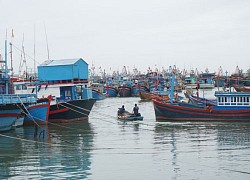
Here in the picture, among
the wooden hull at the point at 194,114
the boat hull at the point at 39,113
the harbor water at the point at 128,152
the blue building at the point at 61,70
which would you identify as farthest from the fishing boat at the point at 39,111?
the wooden hull at the point at 194,114

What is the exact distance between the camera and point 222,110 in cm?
3669

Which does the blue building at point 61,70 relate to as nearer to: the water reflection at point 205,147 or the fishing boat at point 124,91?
the water reflection at point 205,147

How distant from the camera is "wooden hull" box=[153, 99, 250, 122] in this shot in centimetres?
3628

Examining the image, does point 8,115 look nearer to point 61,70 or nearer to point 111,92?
point 61,70

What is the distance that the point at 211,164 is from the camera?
1844 centimetres

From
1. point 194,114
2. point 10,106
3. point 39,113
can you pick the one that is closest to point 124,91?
point 194,114

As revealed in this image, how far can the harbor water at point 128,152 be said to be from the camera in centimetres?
1708

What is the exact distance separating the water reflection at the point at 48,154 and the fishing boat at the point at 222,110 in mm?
9884

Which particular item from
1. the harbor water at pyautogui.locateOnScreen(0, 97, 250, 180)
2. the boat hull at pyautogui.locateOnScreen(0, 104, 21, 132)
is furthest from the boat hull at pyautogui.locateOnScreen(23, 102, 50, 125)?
the boat hull at pyautogui.locateOnScreen(0, 104, 21, 132)

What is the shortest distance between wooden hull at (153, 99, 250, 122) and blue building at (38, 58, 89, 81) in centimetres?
728

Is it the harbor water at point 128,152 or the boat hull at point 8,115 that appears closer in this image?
the harbor water at point 128,152

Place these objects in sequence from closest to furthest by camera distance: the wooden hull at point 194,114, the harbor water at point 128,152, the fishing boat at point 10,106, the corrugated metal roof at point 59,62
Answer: the harbor water at point 128,152
the fishing boat at point 10,106
the wooden hull at point 194,114
the corrugated metal roof at point 59,62

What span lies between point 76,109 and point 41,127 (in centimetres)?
571

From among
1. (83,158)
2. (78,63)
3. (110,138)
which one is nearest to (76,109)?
(78,63)
